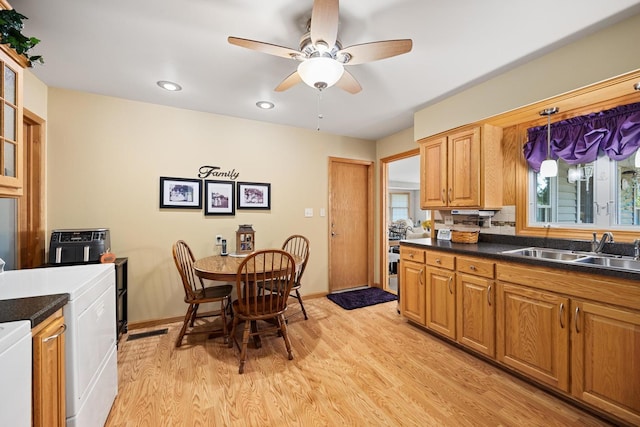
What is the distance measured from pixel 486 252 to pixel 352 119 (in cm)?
218

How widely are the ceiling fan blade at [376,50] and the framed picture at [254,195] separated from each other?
207 cm

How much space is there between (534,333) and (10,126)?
3533 mm

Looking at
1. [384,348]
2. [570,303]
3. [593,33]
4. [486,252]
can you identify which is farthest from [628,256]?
[384,348]

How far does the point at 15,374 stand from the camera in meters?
0.86

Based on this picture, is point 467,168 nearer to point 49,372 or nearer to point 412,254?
point 412,254

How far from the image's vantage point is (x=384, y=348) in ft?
7.97

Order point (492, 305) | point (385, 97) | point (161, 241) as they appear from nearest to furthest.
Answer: point (492, 305) → point (385, 97) → point (161, 241)

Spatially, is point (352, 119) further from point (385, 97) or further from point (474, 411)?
point (474, 411)

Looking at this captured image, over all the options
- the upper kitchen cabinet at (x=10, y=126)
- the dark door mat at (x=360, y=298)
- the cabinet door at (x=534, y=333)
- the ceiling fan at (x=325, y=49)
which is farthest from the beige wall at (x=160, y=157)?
the cabinet door at (x=534, y=333)

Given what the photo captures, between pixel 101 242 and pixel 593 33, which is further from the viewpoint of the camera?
pixel 101 242

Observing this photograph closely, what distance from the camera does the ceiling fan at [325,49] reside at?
139cm

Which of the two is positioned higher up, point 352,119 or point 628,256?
point 352,119

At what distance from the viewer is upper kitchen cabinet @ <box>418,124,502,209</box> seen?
8.30ft

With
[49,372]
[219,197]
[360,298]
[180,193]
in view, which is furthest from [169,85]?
[360,298]
